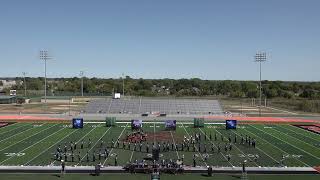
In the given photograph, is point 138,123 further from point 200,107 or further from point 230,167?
point 200,107

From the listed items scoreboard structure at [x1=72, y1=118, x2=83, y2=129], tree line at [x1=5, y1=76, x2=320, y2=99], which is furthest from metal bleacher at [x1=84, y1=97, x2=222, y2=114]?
tree line at [x1=5, y1=76, x2=320, y2=99]

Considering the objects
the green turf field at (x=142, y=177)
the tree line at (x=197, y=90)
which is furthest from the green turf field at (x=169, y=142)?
the tree line at (x=197, y=90)

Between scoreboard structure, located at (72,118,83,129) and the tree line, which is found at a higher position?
the tree line

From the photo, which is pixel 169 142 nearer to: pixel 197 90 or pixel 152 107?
pixel 152 107

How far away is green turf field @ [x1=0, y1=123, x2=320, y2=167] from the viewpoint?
2967 cm

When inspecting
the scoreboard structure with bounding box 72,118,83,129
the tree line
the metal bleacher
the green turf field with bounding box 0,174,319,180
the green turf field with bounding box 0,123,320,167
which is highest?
the tree line

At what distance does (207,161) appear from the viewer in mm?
29609

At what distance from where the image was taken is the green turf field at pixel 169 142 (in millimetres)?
29672

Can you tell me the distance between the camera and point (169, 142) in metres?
37.5

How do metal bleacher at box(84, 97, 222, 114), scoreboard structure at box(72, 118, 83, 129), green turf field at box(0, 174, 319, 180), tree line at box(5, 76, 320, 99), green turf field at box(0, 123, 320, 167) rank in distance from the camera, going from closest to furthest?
green turf field at box(0, 174, 319, 180) < green turf field at box(0, 123, 320, 167) < scoreboard structure at box(72, 118, 83, 129) < metal bleacher at box(84, 97, 222, 114) < tree line at box(5, 76, 320, 99)

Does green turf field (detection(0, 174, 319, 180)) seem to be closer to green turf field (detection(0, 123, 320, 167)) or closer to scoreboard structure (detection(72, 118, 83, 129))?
green turf field (detection(0, 123, 320, 167))

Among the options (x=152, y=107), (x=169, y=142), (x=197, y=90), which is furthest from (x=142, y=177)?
(x=197, y=90)

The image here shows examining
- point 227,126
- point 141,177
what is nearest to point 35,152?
point 141,177

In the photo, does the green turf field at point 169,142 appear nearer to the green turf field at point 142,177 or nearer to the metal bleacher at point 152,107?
the green turf field at point 142,177
